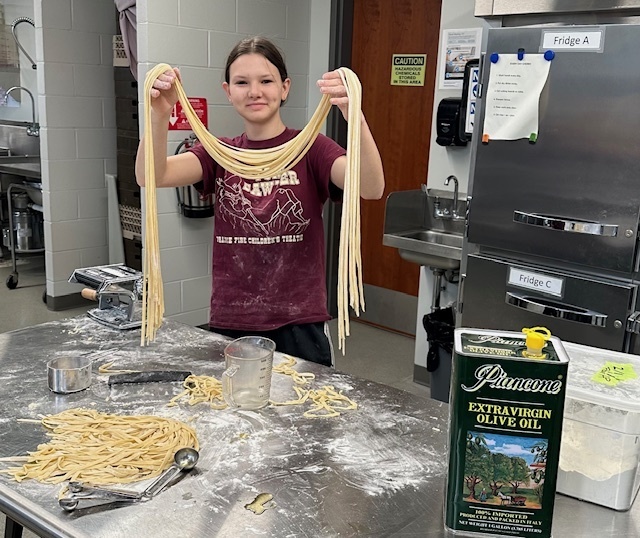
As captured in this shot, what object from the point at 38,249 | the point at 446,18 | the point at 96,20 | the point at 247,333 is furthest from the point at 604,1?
the point at 38,249

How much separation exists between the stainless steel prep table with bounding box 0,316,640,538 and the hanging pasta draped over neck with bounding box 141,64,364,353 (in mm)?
202

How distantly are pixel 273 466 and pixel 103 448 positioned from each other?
33 cm

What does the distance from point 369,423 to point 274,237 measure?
741 mm

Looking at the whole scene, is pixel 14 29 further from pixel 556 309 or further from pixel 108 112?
pixel 556 309

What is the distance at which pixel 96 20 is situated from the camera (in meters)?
4.77

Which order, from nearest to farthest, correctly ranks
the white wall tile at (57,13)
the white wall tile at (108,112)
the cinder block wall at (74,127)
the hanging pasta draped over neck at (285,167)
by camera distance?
the hanging pasta draped over neck at (285,167), the white wall tile at (57,13), the cinder block wall at (74,127), the white wall tile at (108,112)

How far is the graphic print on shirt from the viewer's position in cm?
204

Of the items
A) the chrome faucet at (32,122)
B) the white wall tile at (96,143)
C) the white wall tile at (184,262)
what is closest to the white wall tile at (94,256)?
the white wall tile at (96,143)

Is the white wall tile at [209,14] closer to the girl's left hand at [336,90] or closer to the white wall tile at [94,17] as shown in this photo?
the white wall tile at [94,17]

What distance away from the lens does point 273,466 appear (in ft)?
4.32

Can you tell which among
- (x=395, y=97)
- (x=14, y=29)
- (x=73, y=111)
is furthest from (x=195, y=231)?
(x=14, y=29)

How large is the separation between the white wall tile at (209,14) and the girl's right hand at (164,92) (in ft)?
7.19

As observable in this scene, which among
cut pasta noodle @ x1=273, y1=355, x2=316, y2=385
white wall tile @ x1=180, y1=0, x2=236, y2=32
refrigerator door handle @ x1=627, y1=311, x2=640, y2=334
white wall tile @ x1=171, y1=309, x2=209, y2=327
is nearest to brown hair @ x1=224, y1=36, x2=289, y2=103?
cut pasta noodle @ x1=273, y1=355, x2=316, y2=385

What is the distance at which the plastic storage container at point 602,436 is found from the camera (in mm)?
1129
